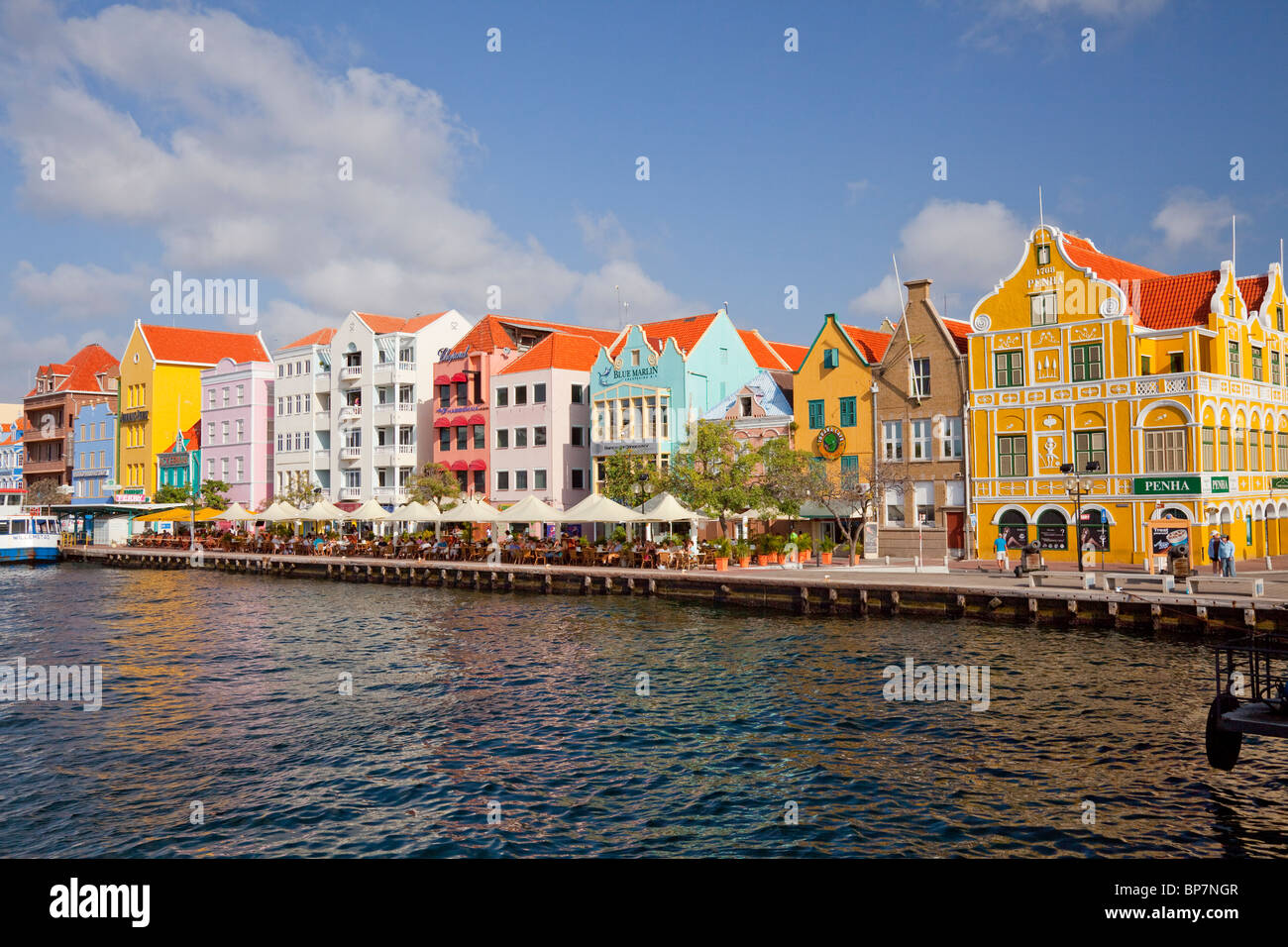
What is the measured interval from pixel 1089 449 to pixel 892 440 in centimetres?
1164

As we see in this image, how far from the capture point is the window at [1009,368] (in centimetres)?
5344

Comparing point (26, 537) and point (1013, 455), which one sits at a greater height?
point (1013, 455)

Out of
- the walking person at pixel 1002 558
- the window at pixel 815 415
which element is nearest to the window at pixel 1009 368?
the walking person at pixel 1002 558

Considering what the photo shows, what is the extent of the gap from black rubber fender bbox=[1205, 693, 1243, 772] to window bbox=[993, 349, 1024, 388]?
37.7 metres

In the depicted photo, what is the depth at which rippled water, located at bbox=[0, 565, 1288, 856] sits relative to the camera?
16406mm

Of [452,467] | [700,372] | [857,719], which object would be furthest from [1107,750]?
[452,467]

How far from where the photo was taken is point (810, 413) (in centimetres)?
6306

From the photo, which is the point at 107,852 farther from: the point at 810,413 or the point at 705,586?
the point at 810,413

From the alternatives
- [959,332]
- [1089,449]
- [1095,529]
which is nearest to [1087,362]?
[1089,449]

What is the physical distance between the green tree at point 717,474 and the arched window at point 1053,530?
49.2ft

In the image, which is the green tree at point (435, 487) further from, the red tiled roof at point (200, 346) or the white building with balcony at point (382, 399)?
the red tiled roof at point (200, 346)

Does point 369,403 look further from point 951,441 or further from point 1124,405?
point 1124,405

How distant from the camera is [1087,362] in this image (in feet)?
167

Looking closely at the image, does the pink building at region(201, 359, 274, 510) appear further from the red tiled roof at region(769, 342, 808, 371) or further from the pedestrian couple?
the pedestrian couple
